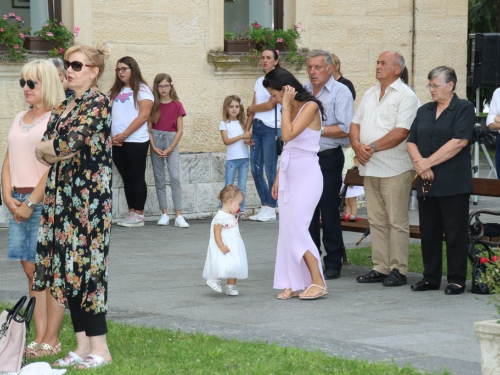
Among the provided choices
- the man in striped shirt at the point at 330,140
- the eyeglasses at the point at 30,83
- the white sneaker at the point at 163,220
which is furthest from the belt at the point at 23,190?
the white sneaker at the point at 163,220

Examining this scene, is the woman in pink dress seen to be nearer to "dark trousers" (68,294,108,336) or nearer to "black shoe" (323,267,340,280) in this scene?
"black shoe" (323,267,340,280)

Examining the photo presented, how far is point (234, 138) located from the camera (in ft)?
46.4

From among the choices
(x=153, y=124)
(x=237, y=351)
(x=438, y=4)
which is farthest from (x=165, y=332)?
(x=438, y=4)

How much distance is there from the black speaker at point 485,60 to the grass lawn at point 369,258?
676 cm

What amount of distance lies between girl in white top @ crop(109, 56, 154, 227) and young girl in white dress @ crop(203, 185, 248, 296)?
4.63m

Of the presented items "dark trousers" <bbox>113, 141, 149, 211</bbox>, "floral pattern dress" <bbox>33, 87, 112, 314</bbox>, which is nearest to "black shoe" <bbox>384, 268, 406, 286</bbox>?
"floral pattern dress" <bbox>33, 87, 112, 314</bbox>

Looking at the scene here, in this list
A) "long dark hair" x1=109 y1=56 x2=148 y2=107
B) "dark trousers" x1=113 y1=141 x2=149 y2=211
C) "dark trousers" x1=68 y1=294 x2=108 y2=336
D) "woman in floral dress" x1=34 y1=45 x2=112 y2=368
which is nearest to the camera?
"woman in floral dress" x1=34 y1=45 x2=112 y2=368

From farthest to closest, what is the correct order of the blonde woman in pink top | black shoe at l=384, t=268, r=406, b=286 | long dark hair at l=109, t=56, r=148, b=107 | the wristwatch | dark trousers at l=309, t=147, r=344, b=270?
1. long dark hair at l=109, t=56, r=148, b=107
2. dark trousers at l=309, t=147, r=344, b=270
3. black shoe at l=384, t=268, r=406, b=286
4. the blonde woman in pink top
5. the wristwatch

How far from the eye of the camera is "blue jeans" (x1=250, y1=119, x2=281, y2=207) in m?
14.1

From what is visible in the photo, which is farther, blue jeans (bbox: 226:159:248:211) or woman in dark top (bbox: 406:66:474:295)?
blue jeans (bbox: 226:159:248:211)

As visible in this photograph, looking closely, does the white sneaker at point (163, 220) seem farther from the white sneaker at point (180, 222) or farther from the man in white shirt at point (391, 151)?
the man in white shirt at point (391, 151)

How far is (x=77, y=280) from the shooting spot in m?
6.23

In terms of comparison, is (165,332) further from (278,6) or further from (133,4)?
(278,6)

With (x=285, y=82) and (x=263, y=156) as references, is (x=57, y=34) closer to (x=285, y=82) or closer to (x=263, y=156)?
(x=263, y=156)
